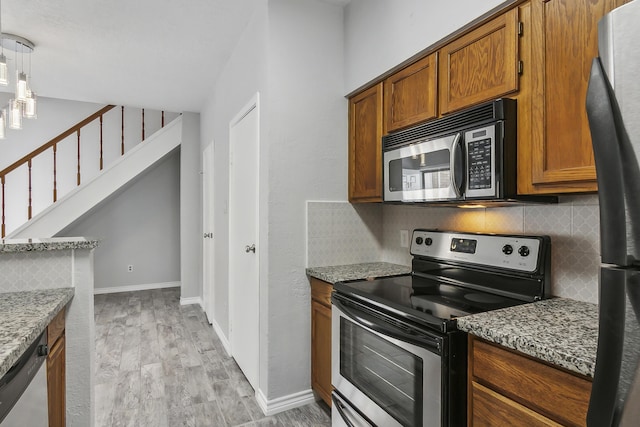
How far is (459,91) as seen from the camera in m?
1.73

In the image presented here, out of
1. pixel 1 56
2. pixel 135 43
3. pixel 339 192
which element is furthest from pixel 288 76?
pixel 1 56

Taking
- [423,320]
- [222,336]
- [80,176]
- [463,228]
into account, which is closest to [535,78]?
[463,228]

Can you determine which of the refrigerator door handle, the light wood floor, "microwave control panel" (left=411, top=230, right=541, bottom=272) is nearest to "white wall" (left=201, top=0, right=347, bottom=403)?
the light wood floor

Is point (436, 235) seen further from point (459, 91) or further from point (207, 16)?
point (207, 16)

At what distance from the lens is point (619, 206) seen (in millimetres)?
626

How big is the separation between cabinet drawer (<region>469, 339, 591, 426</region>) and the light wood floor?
1.31 metres

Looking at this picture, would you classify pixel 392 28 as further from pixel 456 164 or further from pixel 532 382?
pixel 532 382

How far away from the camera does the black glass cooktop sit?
1.40 meters

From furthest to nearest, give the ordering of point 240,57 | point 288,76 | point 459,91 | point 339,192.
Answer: point 240,57, point 339,192, point 288,76, point 459,91

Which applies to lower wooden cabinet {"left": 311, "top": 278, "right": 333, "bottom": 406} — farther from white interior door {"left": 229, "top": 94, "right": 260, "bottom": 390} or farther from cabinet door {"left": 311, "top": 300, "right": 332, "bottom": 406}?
white interior door {"left": 229, "top": 94, "right": 260, "bottom": 390}

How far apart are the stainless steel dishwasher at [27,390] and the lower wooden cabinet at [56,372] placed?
112 mm

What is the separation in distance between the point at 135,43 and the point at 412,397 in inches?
129

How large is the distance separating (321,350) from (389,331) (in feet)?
2.84

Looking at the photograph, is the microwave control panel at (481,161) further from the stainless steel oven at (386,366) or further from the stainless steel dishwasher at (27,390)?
the stainless steel dishwasher at (27,390)
